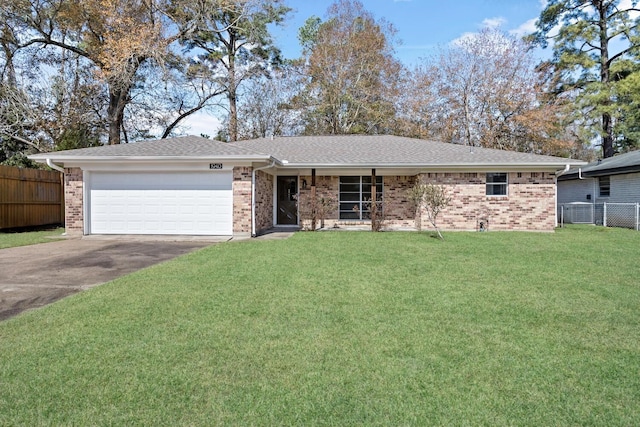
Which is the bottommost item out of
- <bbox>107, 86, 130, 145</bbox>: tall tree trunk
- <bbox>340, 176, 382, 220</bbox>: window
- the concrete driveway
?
the concrete driveway

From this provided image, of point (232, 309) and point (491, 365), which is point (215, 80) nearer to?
point (232, 309)

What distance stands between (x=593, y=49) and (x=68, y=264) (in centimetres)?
3099

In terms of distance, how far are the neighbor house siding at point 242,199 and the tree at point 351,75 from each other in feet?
51.3

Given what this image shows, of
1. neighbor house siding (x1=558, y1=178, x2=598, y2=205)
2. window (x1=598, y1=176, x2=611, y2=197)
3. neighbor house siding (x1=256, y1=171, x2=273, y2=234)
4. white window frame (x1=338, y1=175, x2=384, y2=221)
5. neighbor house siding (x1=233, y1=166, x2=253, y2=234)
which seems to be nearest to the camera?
neighbor house siding (x1=233, y1=166, x2=253, y2=234)

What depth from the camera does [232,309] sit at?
4691mm

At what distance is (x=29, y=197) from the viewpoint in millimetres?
15297

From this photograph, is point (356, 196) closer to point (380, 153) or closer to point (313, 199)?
point (380, 153)

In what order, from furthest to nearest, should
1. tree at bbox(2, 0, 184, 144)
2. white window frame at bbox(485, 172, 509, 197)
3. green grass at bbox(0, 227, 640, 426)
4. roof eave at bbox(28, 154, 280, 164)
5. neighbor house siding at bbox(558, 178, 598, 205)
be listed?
tree at bbox(2, 0, 184, 144) → neighbor house siding at bbox(558, 178, 598, 205) → white window frame at bbox(485, 172, 509, 197) → roof eave at bbox(28, 154, 280, 164) → green grass at bbox(0, 227, 640, 426)

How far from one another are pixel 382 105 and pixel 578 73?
12739 millimetres

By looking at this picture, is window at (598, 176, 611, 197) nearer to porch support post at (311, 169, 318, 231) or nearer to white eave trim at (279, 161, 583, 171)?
white eave trim at (279, 161, 583, 171)

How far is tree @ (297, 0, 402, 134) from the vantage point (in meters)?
26.7

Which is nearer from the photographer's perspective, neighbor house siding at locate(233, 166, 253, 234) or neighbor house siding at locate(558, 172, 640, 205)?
neighbor house siding at locate(233, 166, 253, 234)

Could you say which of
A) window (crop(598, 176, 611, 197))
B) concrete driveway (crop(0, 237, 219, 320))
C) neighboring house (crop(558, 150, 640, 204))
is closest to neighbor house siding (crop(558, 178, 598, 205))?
neighboring house (crop(558, 150, 640, 204))

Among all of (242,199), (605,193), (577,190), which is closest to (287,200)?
(242,199)
